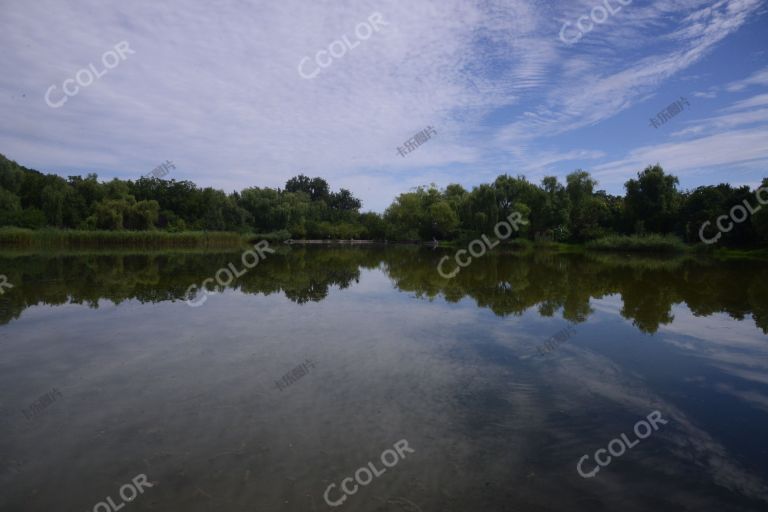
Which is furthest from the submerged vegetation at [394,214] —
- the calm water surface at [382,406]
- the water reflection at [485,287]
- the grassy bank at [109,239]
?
the calm water surface at [382,406]

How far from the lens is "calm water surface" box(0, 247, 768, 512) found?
4059mm

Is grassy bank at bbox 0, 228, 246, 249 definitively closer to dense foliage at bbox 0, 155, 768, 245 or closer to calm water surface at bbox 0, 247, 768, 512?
dense foliage at bbox 0, 155, 768, 245

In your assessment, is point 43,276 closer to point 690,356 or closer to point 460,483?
point 460,483

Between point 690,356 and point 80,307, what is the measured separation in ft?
50.3

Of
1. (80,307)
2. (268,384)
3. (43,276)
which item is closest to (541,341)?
(268,384)

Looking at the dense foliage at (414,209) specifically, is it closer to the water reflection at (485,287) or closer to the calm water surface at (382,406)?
the water reflection at (485,287)

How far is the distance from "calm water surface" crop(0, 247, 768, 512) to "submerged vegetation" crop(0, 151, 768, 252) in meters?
34.3

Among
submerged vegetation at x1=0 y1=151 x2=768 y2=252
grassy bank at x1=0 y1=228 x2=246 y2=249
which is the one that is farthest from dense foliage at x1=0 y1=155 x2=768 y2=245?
grassy bank at x1=0 y1=228 x2=246 y2=249

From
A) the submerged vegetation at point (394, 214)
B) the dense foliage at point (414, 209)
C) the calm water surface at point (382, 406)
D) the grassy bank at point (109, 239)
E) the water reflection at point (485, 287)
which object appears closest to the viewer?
the calm water surface at point (382, 406)

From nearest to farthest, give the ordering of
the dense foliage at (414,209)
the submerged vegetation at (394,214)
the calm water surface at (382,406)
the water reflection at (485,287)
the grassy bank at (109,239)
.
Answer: the calm water surface at (382,406) → the water reflection at (485,287) → the grassy bank at (109,239) → the submerged vegetation at (394,214) → the dense foliage at (414,209)

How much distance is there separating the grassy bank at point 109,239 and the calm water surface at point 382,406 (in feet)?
118

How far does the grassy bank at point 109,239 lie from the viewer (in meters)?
40.6

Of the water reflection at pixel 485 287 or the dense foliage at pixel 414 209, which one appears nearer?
the water reflection at pixel 485 287

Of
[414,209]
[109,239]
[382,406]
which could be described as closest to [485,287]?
[382,406]
